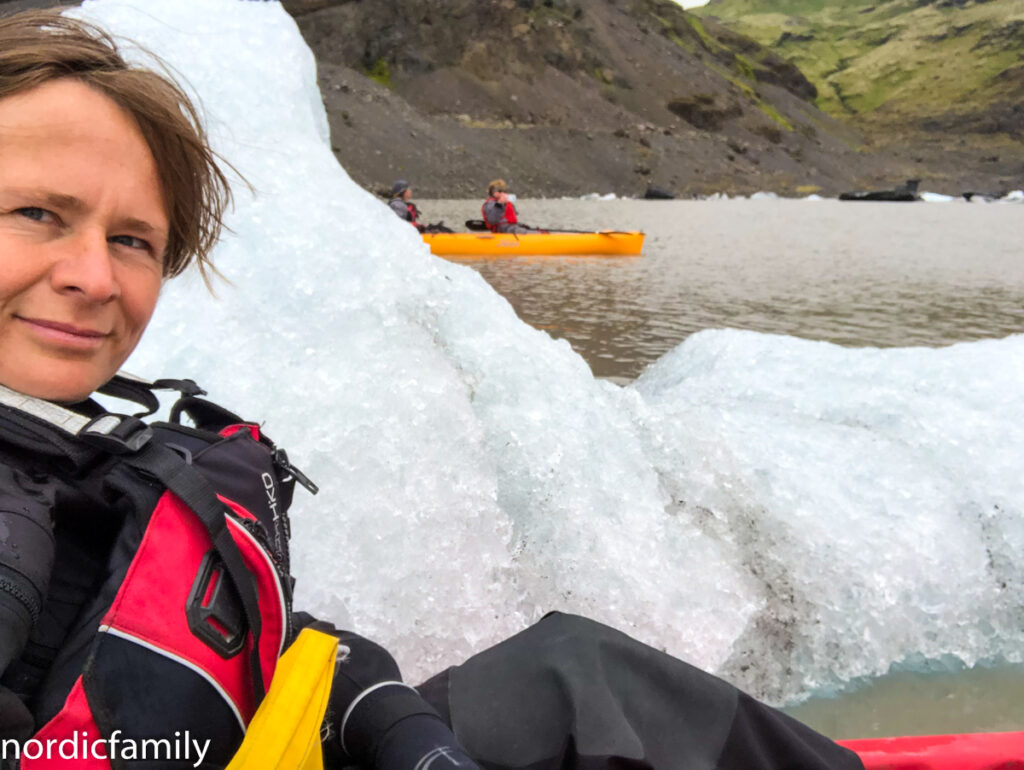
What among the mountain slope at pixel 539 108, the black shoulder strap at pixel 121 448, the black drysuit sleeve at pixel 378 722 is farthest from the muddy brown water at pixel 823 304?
the mountain slope at pixel 539 108

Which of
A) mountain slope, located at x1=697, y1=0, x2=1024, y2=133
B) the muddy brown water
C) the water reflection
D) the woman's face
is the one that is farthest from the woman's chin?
mountain slope, located at x1=697, y1=0, x2=1024, y2=133

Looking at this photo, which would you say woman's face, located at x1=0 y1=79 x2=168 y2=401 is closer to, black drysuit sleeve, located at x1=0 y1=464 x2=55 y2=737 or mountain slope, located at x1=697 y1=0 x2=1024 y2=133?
black drysuit sleeve, located at x1=0 y1=464 x2=55 y2=737

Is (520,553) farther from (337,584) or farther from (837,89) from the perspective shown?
(837,89)

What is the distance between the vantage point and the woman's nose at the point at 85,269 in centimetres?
85

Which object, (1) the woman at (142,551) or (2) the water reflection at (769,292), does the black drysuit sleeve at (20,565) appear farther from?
(2) the water reflection at (769,292)

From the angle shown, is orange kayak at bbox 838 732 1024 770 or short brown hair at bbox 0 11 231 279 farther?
orange kayak at bbox 838 732 1024 770

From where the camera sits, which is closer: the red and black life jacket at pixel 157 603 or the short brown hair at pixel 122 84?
the red and black life jacket at pixel 157 603

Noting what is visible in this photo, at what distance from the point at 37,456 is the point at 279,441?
1.08m

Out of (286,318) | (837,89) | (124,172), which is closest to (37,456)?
(124,172)

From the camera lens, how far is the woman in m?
0.77

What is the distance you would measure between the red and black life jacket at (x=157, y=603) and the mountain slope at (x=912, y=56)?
299 ft

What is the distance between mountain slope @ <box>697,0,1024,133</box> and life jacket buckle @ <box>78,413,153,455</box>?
91222mm

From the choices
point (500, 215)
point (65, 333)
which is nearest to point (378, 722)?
point (65, 333)

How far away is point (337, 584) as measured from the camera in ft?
5.69
